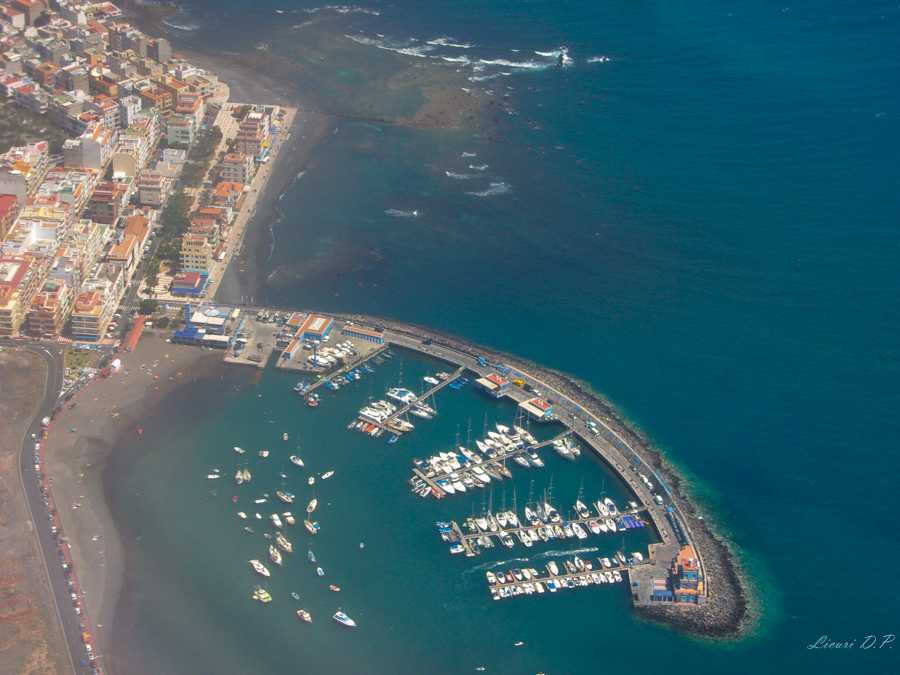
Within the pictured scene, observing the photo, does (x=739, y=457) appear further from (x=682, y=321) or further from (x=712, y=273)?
(x=712, y=273)

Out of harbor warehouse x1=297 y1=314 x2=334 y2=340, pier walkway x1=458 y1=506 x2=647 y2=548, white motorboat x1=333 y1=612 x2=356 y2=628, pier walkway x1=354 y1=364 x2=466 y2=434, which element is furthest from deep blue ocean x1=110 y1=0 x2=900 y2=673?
pier walkway x1=458 y1=506 x2=647 y2=548

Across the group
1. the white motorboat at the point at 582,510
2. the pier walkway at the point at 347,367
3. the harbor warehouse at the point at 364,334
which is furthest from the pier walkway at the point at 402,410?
the white motorboat at the point at 582,510

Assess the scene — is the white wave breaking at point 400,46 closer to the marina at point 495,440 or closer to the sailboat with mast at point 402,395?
the marina at point 495,440

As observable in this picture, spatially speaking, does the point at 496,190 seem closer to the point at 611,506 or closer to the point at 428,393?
Result: the point at 428,393

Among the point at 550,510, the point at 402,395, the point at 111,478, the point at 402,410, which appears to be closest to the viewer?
the point at 550,510

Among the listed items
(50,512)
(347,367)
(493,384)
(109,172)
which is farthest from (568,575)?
(109,172)
